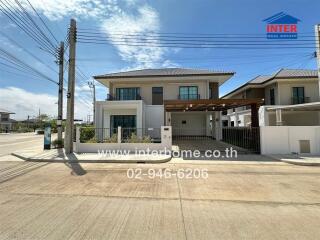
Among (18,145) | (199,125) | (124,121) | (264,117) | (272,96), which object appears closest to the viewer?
(18,145)

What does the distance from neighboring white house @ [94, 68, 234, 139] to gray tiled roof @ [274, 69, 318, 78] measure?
21.6 ft

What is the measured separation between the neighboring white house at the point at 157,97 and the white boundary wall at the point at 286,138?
734 cm

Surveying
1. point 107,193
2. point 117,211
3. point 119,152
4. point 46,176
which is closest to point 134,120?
point 119,152

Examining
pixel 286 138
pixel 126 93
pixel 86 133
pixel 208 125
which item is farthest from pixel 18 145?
pixel 286 138

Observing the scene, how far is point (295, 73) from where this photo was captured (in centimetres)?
2347

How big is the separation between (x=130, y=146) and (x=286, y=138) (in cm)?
1007

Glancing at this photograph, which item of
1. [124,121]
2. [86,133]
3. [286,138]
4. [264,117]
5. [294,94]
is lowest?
[286,138]

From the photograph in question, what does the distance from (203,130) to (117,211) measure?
20.3 m

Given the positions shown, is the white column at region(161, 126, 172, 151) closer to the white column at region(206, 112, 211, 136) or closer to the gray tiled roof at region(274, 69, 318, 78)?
the white column at region(206, 112, 211, 136)

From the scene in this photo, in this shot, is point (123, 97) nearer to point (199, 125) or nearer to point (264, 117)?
point (199, 125)

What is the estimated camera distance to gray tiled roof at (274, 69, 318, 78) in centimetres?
2241

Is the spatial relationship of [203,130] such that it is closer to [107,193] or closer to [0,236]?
[107,193]

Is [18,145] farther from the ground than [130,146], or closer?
closer

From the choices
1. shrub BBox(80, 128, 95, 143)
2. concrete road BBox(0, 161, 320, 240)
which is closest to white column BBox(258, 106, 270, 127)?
concrete road BBox(0, 161, 320, 240)
